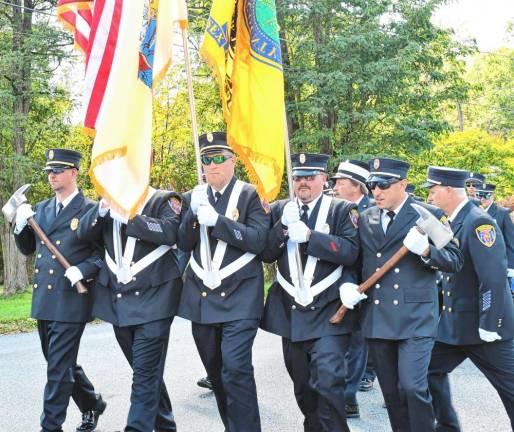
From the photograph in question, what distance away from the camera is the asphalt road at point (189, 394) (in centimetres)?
639

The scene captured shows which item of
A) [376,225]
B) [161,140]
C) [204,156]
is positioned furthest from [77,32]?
[161,140]

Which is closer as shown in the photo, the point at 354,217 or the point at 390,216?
the point at 390,216

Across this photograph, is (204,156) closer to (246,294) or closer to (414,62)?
(246,294)

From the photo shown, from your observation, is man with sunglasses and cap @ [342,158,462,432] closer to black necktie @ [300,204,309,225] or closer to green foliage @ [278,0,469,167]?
black necktie @ [300,204,309,225]

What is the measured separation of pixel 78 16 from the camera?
19.6 ft

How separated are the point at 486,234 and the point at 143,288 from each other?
265 cm

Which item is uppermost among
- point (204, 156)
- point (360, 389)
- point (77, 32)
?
point (77, 32)

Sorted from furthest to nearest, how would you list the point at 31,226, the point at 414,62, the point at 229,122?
the point at 414,62
the point at 31,226
the point at 229,122

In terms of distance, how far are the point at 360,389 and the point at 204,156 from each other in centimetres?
330

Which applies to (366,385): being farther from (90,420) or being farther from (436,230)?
(436,230)

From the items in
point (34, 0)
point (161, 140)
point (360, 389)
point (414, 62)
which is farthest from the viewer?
point (161, 140)

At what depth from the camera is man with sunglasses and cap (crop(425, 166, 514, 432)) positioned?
5059 millimetres

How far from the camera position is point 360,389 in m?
7.60

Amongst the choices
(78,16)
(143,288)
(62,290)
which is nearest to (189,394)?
(62,290)
